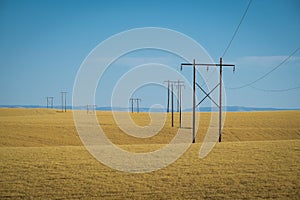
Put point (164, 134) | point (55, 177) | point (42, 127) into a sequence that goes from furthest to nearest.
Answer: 1. point (42, 127)
2. point (164, 134)
3. point (55, 177)

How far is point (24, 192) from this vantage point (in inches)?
536

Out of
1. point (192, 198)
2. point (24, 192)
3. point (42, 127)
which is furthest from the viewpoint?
point (42, 127)

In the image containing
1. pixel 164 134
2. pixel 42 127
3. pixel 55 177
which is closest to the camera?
pixel 55 177

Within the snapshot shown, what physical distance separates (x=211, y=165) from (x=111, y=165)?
5.14 m

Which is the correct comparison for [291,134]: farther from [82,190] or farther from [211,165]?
[82,190]

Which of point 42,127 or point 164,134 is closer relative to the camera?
point 164,134

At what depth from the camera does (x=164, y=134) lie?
45000mm

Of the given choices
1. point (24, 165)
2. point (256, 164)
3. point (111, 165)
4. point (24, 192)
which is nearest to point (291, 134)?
point (256, 164)

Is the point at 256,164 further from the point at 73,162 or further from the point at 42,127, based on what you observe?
the point at 42,127

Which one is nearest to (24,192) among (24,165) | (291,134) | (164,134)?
(24,165)

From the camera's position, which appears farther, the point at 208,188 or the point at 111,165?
the point at 111,165

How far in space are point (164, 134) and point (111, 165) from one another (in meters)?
26.2

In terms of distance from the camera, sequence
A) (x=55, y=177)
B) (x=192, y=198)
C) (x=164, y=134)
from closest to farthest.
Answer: (x=192, y=198), (x=55, y=177), (x=164, y=134)

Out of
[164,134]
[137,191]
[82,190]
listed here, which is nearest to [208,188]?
[137,191]
